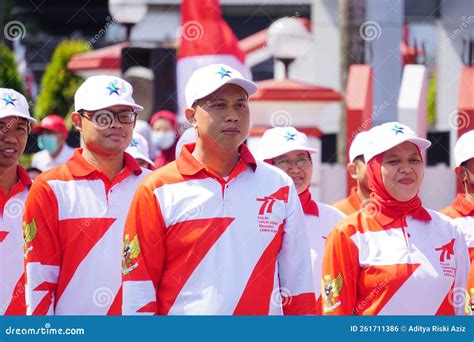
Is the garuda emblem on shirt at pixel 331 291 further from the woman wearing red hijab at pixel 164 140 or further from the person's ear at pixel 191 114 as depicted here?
the woman wearing red hijab at pixel 164 140

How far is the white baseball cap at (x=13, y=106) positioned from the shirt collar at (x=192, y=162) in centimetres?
114

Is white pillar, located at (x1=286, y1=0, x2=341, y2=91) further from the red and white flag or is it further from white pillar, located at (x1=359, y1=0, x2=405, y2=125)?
the red and white flag

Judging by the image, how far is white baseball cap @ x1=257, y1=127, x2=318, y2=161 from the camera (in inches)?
196

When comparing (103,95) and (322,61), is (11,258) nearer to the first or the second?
(103,95)

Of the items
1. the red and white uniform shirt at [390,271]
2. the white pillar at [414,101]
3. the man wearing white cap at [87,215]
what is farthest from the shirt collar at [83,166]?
the white pillar at [414,101]

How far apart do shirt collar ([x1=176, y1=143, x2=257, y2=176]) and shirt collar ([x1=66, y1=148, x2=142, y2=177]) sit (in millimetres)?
664

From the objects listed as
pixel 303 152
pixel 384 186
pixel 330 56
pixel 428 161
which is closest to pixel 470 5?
pixel 428 161

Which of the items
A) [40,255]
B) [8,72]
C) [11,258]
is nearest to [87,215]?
[40,255]

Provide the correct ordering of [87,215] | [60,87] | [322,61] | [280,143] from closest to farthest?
1. [87,215]
2. [280,143]
3. [60,87]
4. [322,61]

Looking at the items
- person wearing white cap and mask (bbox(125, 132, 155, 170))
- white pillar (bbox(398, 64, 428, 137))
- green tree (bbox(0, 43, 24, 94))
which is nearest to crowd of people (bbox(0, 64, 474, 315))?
person wearing white cap and mask (bbox(125, 132, 155, 170))

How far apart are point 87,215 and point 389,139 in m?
1.05

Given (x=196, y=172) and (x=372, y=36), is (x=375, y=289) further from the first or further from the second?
(x=372, y=36)

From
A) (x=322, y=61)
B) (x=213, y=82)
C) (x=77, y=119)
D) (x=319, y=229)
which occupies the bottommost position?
(x=319, y=229)

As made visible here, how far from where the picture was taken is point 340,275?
388cm
